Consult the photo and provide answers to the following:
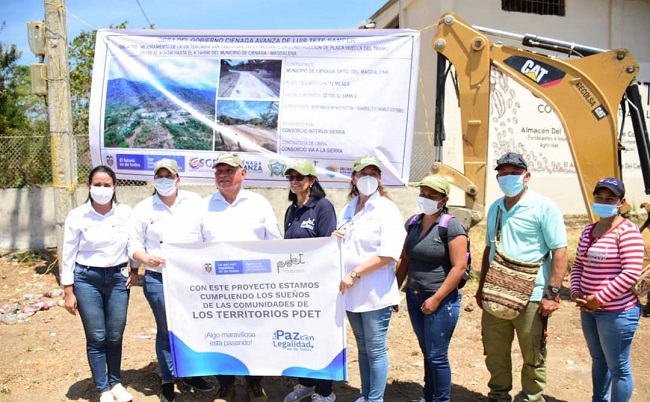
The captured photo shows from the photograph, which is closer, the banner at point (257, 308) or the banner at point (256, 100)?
the banner at point (257, 308)

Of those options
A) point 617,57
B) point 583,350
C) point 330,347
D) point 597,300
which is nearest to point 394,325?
point 583,350

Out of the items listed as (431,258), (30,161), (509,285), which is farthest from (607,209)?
(30,161)

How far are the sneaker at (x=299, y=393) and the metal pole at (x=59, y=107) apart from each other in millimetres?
5005

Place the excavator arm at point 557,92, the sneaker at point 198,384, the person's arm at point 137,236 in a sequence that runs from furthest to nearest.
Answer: the excavator arm at point 557,92 < the sneaker at point 198,384 < the person's arm at point 137,236

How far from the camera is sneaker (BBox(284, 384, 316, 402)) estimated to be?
4.34 m

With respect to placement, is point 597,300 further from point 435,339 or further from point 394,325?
point 394,325

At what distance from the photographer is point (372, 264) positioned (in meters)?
3.73

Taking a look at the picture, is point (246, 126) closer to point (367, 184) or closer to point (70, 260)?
point (70, 260)

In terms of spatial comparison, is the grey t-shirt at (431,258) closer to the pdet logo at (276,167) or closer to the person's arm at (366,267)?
the person's arm at (366,267)

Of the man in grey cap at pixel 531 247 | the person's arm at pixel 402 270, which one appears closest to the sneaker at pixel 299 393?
the person's arm at pixel 402 270

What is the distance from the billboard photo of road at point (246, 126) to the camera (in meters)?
6.86

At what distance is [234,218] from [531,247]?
2.08 m

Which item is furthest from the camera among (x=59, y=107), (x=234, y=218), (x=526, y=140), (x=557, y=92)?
(x=526, y=140)

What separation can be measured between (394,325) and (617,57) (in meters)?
3.81
